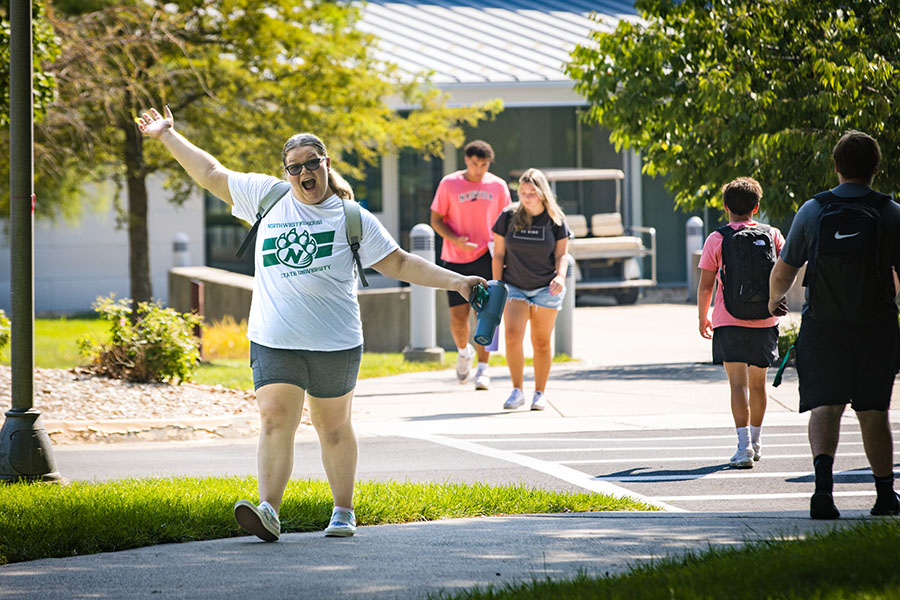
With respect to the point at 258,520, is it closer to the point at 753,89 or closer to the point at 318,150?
the point at 318,150

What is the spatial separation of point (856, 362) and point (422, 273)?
202cm

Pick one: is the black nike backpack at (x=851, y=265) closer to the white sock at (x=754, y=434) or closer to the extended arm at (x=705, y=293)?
the extended arm at (x=705, y=293)

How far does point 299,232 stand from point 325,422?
2.83 ft

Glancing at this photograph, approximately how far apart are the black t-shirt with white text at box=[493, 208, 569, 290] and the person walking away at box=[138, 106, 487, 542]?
4.21 m

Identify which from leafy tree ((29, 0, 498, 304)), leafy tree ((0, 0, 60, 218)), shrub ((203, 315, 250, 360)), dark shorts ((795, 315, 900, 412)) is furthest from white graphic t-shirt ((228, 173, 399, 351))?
shrub ((203, 315, 250, 360))

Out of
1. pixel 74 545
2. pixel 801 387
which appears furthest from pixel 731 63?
pixel 74 545

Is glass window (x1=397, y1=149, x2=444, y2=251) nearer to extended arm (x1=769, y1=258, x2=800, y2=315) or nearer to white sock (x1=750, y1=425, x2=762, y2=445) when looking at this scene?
white sock (x1=750, y1=425, x2=762, y2=445)

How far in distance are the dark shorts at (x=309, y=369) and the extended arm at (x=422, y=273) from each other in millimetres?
404

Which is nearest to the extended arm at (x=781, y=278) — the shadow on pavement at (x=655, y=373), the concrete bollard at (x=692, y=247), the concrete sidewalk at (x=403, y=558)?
the concrete sidewalk at (x=403, y=558)

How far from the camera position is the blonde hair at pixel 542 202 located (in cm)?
956

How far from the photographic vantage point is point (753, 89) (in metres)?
12.6

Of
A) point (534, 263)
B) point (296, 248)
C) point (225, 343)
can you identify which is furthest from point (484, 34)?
point (296, 248)

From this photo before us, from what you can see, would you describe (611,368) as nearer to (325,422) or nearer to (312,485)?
(312,485)

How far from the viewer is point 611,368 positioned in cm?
1328
